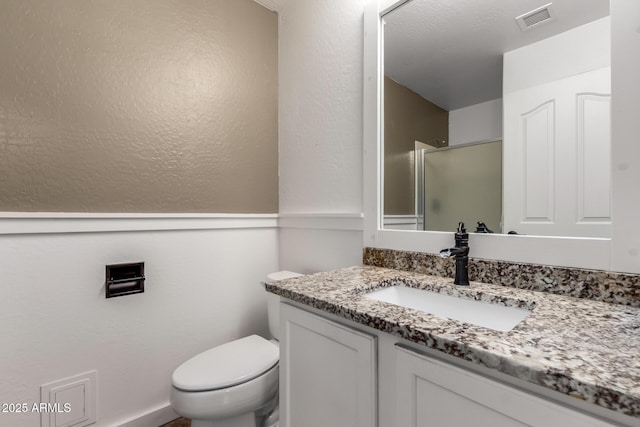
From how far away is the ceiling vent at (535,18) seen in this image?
0.88 m

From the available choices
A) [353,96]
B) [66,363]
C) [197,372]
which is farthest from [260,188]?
[66,363]

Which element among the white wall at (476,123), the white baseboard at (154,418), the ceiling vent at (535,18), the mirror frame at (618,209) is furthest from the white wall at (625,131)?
the white baseboard at (154,418)

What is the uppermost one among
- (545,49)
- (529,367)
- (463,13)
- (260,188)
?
(463,13)

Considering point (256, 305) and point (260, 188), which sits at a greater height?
point (260, 188)

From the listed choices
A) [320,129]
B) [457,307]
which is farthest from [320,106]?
[457,307]

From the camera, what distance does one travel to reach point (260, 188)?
178 cm

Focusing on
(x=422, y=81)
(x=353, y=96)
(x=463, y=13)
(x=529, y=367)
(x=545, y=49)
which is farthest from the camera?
(x=353, y=96)

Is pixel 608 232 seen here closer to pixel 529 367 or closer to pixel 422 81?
pixel 529 367

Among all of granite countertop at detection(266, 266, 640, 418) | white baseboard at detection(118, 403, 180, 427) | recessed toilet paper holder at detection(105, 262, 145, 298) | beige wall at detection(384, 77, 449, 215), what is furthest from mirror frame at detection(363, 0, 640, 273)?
white baseboard at detection(118, 403, 180, 427)

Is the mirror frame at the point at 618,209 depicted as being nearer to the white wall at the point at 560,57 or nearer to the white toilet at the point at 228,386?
the white wall at the point at 560,57

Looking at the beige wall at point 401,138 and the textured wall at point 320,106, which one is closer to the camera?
the beige wall at point 401,138

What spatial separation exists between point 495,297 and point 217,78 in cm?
163

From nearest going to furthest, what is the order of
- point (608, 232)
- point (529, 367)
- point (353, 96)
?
1. point (529, 367)
2. point (608, 232)
3. point (353, 96)

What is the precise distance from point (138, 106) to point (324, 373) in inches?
53.8
